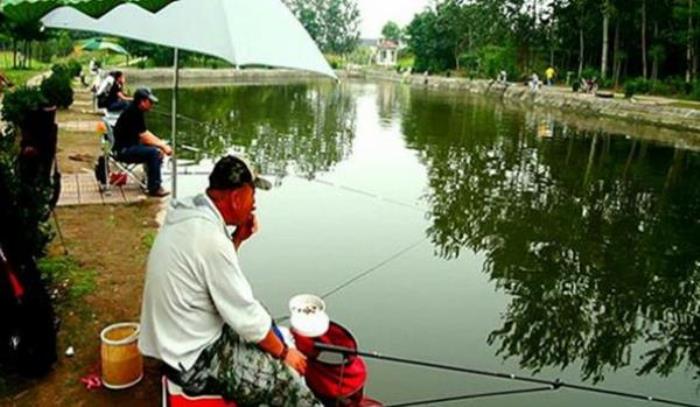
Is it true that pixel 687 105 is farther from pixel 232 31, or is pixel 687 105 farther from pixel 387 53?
pixel 387 53

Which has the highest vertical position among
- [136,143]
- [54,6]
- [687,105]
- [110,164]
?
[687,105]

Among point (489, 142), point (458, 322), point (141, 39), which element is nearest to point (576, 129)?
point (489, 142)

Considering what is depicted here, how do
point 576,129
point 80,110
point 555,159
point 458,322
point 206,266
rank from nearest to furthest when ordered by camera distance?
point 206,266, point 458,322, point 555,159, point 80,110, point 576,129

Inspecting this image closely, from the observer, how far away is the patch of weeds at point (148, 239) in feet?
15.8

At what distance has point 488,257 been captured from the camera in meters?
5.96

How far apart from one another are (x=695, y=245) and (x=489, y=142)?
7776 mm

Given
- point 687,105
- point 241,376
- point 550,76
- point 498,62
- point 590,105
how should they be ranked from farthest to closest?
point 498,62 < point 550,76 < point 590,105 < point 687,105 < point 241,376

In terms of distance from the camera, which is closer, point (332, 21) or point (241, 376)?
point (241, 376)

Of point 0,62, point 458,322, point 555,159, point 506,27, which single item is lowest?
point 458,322

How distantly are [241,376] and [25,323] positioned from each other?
3.80 feet

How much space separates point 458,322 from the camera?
4.46 m

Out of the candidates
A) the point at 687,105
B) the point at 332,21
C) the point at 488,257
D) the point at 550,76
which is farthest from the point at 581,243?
the point at 332,21

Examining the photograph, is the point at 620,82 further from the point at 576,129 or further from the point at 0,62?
the point at 0,62

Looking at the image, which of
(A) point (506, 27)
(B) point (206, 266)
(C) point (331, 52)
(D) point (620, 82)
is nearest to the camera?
(B) point (206, 266)
